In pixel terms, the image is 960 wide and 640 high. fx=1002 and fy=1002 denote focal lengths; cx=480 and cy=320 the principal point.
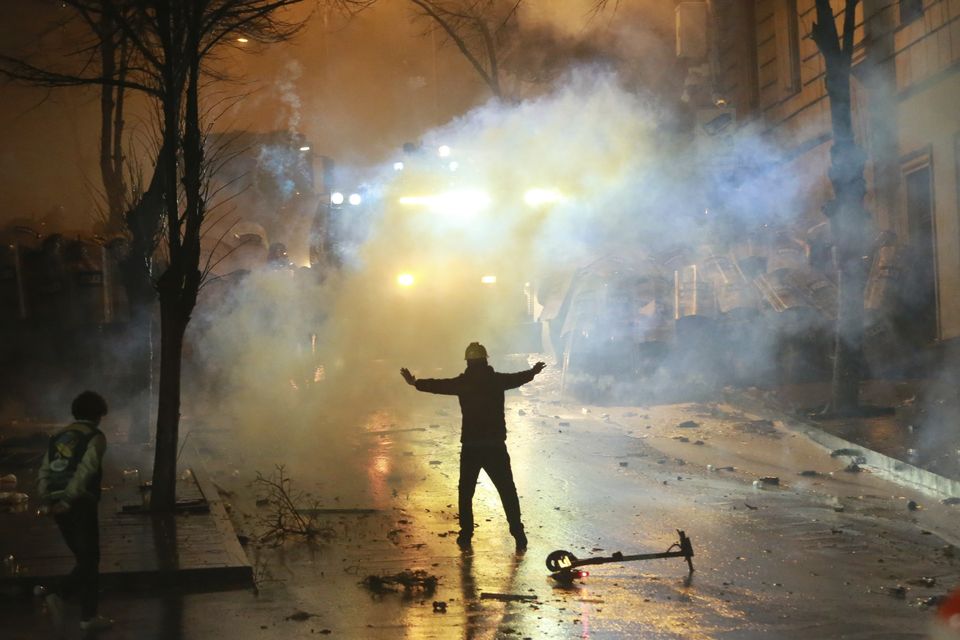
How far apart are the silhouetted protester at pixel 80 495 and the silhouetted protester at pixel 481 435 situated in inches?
107

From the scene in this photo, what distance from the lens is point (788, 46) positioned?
21484 mm

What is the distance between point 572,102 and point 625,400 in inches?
517

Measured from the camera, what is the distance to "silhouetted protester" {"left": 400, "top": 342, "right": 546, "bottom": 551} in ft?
25.4

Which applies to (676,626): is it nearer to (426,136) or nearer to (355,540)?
(355,540)

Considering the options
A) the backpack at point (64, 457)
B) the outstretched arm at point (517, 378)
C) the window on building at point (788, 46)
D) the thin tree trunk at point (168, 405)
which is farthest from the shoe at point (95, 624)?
the window on building at point (788, 46)

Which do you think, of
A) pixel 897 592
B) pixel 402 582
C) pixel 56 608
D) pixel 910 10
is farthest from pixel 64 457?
pixel 910 10

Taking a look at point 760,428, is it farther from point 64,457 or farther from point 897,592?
point 64,457

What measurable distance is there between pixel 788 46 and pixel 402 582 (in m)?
18.3

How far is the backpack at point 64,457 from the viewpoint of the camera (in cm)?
547

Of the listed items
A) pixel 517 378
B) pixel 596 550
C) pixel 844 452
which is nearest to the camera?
pixel 596 550

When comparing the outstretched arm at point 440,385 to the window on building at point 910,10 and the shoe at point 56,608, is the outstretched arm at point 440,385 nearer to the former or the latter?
the shoe at point 56,608

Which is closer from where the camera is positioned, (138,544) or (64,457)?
(64,457)

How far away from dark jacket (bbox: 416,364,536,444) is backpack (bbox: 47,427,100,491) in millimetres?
2989

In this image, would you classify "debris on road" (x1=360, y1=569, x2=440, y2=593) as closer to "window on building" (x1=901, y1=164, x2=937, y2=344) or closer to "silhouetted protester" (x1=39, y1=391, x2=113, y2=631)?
"silhouetted protester" (x1=39, y1=391, x2=113, y2=631)
